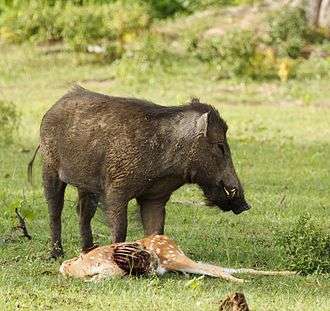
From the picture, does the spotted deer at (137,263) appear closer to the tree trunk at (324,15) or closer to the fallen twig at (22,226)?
the fallen twig at (22,226)

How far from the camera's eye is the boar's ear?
357 inches

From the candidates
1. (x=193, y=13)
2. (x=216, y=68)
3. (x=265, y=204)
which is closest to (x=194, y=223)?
(x=265, y=204)

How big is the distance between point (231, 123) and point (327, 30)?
24.0 ft

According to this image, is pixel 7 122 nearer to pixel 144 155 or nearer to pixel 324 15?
pixel 144 155

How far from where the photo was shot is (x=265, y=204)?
41.0 ft

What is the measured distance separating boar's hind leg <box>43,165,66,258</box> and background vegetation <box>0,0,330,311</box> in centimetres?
22

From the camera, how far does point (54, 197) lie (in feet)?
31.9

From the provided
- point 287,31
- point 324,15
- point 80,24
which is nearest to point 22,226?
point 80,24

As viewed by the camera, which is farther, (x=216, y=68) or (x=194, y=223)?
(x=216, y=68)

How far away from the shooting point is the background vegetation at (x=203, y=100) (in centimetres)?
827

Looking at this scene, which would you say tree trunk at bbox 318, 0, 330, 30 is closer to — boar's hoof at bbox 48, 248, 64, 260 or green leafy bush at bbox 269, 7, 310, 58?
green leafy bush at bbox 269, 7, 310, 58

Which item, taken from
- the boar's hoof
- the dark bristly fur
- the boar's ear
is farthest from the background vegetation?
the boar's ear

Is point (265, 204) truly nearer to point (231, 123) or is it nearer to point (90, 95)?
point (90, 95)

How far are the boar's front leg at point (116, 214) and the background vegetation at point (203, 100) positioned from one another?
1.64ft
